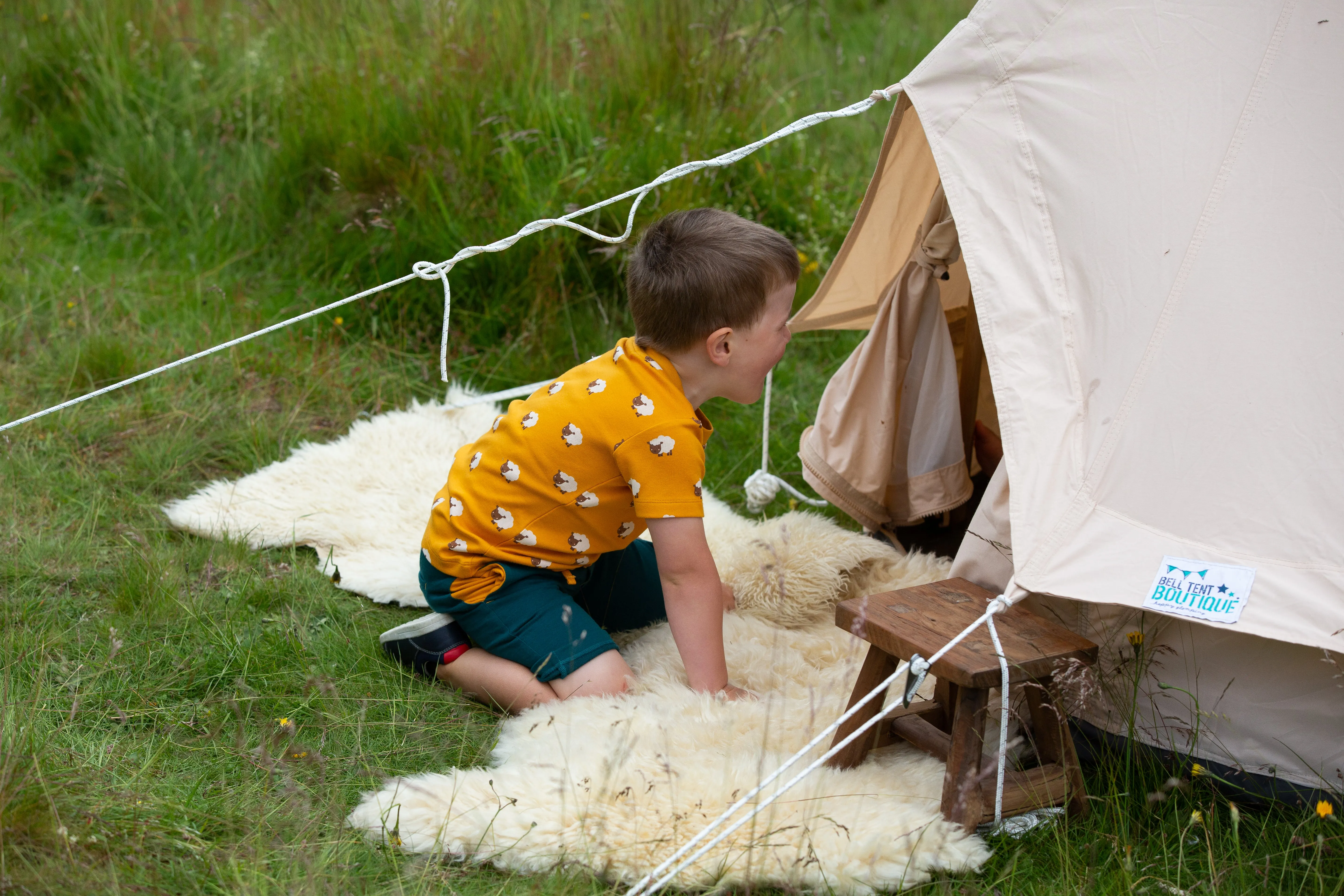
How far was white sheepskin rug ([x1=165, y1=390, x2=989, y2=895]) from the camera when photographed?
156 cm

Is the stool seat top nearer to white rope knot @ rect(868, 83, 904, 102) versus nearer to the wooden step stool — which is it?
the wooden step stool

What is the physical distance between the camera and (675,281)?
196 centimetres

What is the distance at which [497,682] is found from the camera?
2059 millimetres

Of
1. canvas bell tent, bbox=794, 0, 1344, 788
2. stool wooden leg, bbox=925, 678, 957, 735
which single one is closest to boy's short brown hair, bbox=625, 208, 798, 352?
canvas bell tent, bbox=794, 0, 1344, 788

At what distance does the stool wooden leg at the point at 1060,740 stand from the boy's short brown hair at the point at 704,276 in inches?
30.9

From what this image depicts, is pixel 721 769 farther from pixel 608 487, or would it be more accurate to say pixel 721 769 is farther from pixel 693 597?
pixel 608 487

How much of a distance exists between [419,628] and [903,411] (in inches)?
46.5

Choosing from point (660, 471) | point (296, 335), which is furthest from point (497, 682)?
point (296, 335)

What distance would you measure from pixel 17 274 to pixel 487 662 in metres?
2.47

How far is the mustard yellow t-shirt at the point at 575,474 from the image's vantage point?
192 centimetres

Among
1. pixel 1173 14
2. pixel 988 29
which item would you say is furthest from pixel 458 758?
pixel 1173 14

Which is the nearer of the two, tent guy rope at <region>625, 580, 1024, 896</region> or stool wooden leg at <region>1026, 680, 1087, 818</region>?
tent guy rope at <region>625, 580, 1024, 896</region>

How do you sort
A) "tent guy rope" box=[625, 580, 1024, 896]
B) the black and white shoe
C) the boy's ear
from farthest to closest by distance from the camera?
1. the black and white shoe
2. the boy's ear
3. "tent guy rope" box=[625, 580, 1024, 896]

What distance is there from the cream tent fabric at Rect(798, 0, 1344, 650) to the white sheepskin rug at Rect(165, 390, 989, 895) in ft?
1.42
